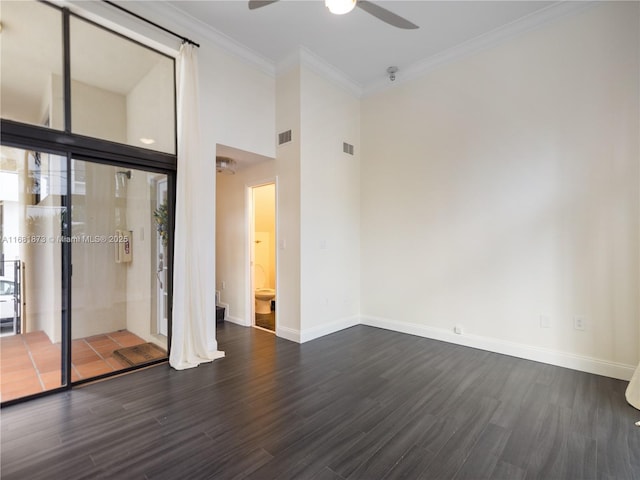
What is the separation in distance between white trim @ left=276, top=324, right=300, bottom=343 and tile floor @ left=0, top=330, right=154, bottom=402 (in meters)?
1.83

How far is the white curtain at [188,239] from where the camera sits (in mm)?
3186

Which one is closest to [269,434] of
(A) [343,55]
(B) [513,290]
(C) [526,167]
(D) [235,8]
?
(B) [513,290]

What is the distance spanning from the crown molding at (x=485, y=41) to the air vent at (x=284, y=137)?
166 cm

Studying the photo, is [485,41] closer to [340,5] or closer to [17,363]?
[340,5]

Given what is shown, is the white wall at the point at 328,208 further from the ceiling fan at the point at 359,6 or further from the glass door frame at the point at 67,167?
the glass door frame at the point at 67,167

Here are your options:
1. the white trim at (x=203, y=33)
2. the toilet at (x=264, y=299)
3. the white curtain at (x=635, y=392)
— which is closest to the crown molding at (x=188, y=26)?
the white trim at (x=203, y=33)

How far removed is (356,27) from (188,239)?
10.1ft

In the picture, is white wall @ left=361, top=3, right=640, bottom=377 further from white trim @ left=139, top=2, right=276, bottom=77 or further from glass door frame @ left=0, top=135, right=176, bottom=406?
glass door frame @ left=0, top=135, right=176, bottom=406

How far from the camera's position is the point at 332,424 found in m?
2.19

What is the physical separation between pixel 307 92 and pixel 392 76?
132 cm

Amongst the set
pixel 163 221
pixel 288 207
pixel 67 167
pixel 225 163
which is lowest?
pixel 163 221

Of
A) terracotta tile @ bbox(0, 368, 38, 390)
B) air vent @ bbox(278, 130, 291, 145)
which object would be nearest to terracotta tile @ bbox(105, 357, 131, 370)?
terracotta tile @ bbox(0, 368, 38, 390)

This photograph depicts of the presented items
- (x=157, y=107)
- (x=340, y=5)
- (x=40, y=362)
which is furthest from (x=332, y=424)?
(x=157, y=107)

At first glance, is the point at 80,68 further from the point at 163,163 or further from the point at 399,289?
the point at 399,289
